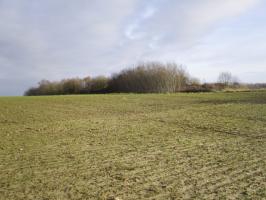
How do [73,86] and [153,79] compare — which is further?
[73,86]

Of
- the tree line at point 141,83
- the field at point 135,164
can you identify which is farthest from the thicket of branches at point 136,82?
the field at point 135,164

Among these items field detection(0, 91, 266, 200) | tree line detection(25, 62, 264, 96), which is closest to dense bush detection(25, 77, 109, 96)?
tree line detection(25, 62, 264, 96)

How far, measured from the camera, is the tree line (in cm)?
7700

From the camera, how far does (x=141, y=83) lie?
8044 cm

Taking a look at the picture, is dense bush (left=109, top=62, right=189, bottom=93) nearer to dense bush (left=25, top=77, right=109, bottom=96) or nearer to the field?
dense bush (left=25, top=77, right=109, bottom=96)

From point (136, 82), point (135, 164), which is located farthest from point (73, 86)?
point (135, 164)

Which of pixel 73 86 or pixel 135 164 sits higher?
pixel 73 86

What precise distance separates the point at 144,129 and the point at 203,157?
5766mm

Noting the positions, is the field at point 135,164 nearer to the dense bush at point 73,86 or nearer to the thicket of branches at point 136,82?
the thicket of branches at point 136,82

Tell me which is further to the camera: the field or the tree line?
the tree line

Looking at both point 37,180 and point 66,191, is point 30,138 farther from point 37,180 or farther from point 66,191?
point 66,191

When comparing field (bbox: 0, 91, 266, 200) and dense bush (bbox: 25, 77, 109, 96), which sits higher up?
dense bush (bbox: 25, 77, 109, 96)

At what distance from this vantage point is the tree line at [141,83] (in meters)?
77.0

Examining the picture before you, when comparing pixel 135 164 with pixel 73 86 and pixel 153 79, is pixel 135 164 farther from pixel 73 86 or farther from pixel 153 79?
pixel 73 86
